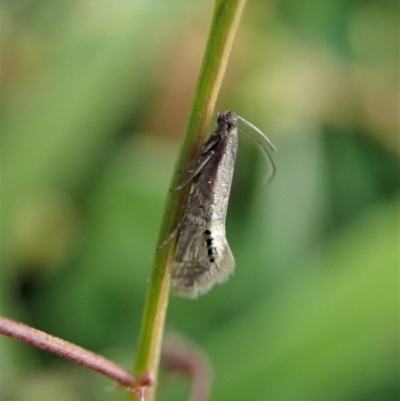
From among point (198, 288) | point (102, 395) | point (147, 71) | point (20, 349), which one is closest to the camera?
point (198, 288)

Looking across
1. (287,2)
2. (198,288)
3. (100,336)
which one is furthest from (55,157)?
(287,2)

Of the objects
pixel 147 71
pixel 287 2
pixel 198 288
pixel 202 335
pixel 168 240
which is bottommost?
pixel 202 335

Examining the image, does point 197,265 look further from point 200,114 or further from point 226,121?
point 200,114

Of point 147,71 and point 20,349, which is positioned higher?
point 147,71

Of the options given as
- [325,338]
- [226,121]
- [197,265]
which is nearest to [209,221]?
[197,265]

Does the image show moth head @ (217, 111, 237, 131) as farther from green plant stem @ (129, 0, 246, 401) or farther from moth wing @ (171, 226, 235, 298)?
green plant stem @ (129, 0, 246, 401)

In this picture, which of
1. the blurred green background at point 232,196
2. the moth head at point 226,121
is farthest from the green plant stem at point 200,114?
the blurred green background at point 232,196

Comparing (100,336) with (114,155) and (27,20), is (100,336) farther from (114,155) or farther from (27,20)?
(27,20)
